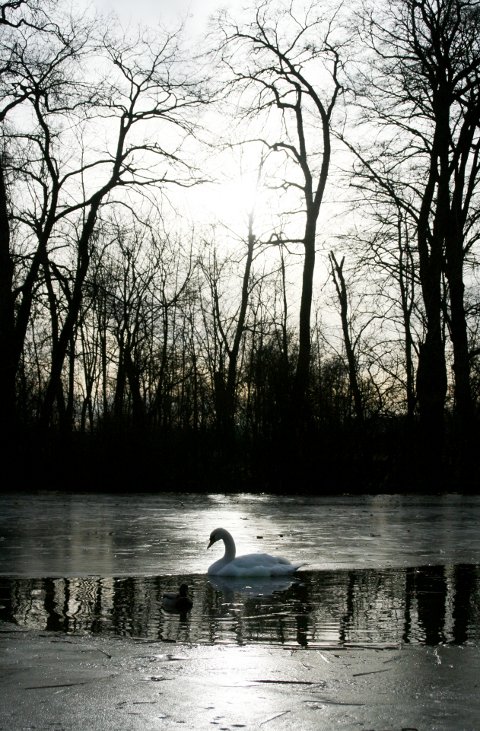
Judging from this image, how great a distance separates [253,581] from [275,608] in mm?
1753

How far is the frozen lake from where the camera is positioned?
312 inches

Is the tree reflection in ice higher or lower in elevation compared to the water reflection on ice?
lower

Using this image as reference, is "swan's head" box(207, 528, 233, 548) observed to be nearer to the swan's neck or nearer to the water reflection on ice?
the swan's neck

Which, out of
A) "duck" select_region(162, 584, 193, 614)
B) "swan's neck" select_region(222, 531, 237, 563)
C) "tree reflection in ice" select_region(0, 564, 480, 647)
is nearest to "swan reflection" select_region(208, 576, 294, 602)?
"tree reflection in ice" select_region(0, 564, 480, 647)

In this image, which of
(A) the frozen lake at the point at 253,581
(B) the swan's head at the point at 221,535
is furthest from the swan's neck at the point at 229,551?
(A) the frozen lake at the point at 253,581

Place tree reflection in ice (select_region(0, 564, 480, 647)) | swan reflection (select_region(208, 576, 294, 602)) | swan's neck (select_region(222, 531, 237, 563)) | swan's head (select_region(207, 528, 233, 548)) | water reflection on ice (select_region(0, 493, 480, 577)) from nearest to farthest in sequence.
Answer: tree reflection in ice (select_region(0, 564, 480, 647)) → swan reflection (select_region(208, 576, 294, 602)) → swan's neck (select_region(222, 531, 237, 563)) → swan's head (select_region(207, 528, 233, 548)) → water reflection on ice (select_region(0, 493, 480, 577))

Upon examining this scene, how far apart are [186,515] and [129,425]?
9.25 m

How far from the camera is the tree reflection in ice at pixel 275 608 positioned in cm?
763

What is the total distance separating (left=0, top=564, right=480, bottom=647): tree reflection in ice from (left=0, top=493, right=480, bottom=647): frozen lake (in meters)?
0.01

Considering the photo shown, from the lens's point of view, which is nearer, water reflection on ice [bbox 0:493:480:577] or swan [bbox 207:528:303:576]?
swan [bbox 207:528:303:576]

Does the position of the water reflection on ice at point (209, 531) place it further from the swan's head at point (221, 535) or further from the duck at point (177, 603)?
the duck at point (177, 603)

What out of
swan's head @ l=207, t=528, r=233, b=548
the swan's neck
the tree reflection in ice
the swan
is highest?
swan's head @ l=207, t=528, r=233, b=548

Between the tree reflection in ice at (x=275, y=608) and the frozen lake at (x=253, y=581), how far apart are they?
0.04 ft

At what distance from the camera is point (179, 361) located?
47.9m
